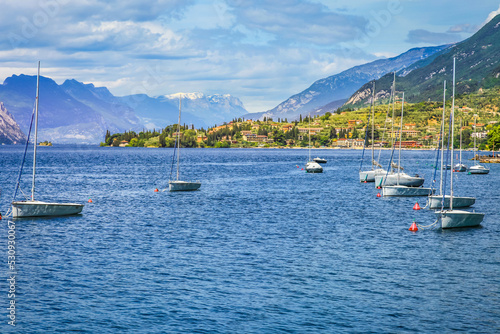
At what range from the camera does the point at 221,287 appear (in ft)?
110

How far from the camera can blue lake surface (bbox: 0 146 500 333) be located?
1109 inches

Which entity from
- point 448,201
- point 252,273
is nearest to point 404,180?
point 448,201

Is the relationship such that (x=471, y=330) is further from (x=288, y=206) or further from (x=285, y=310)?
(x=288, y=206)

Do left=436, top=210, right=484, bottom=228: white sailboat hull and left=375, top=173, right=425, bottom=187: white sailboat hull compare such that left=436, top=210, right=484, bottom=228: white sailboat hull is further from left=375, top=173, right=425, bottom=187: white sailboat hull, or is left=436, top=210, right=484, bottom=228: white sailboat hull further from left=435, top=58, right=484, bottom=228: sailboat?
left=375, top=173, right=425, bottom=187: white sailboat hull

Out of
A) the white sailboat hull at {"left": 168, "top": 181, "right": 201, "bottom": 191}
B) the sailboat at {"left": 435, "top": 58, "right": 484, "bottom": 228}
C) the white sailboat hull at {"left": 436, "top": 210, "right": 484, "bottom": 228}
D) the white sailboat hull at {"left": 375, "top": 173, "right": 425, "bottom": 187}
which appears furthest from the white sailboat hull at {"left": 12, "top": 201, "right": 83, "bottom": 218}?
the white sailboat hull at {"left": 375, "top": 173, "right": 425, "bottom": 187}

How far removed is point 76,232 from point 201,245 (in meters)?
14.1

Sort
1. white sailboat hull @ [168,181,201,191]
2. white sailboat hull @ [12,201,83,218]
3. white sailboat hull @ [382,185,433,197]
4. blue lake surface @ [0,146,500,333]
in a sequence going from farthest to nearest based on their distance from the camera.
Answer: white sailboat hull @ [168,181,201,191]
white sailboat hull @ [382,185,433,197]
white sailboat hull @ [12,201,83,218]
blue lake surface @ [0,146,500,333]

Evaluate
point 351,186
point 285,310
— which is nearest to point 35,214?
point 285,310

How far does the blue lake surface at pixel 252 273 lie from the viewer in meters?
28.2

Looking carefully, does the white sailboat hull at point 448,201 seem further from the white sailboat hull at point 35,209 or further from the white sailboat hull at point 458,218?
the white sailboat hull at point 35,209

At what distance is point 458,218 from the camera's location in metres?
52.3

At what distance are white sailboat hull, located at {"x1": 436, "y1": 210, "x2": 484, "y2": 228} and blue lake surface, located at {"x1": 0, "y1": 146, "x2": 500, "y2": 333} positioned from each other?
94 cm

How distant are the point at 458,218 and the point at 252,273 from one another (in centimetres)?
2598

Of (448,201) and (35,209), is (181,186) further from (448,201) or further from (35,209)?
(448,201)
